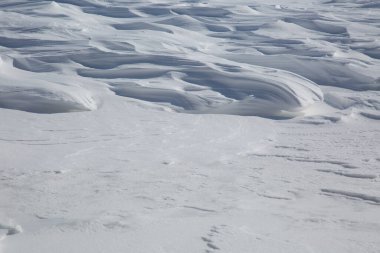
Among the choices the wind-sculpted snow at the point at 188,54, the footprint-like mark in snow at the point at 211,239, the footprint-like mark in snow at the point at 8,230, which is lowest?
the footprint-like mark in snow at the point at 8,230

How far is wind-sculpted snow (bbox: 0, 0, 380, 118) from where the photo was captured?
390cm

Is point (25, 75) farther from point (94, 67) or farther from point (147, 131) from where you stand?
point (147, 131)

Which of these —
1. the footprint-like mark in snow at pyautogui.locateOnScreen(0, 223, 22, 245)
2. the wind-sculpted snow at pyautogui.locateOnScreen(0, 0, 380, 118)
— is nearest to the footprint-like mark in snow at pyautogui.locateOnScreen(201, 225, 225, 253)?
the footprint-like mark in snow at pyautogui.locateOnScreen(0, 223, 22, 245)

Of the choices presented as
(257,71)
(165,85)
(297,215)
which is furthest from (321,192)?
(257,71)

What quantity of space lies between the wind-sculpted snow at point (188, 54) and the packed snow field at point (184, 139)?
2cm

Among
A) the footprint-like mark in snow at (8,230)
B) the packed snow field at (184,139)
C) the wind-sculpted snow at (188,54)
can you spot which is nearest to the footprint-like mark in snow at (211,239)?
the packed snow field at (184,139)

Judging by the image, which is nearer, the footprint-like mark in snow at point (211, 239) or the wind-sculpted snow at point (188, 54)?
the footprint-like mark in snow at point (211, 239)

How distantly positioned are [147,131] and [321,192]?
4.07 feet

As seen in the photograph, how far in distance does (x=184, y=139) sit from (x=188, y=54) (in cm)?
213

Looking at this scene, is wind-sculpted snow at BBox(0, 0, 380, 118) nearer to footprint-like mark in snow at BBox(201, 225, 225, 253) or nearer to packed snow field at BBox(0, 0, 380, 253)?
packed snow field at BBox(0, 0, 380, 253)

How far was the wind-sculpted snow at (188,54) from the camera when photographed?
3900 millimetres

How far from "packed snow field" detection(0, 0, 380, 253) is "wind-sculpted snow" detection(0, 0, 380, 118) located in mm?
20

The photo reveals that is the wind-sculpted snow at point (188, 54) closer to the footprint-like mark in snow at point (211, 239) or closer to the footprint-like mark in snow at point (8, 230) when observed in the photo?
the footprint-like mark in snow at point (8, 230)

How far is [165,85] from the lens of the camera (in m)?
4.17
